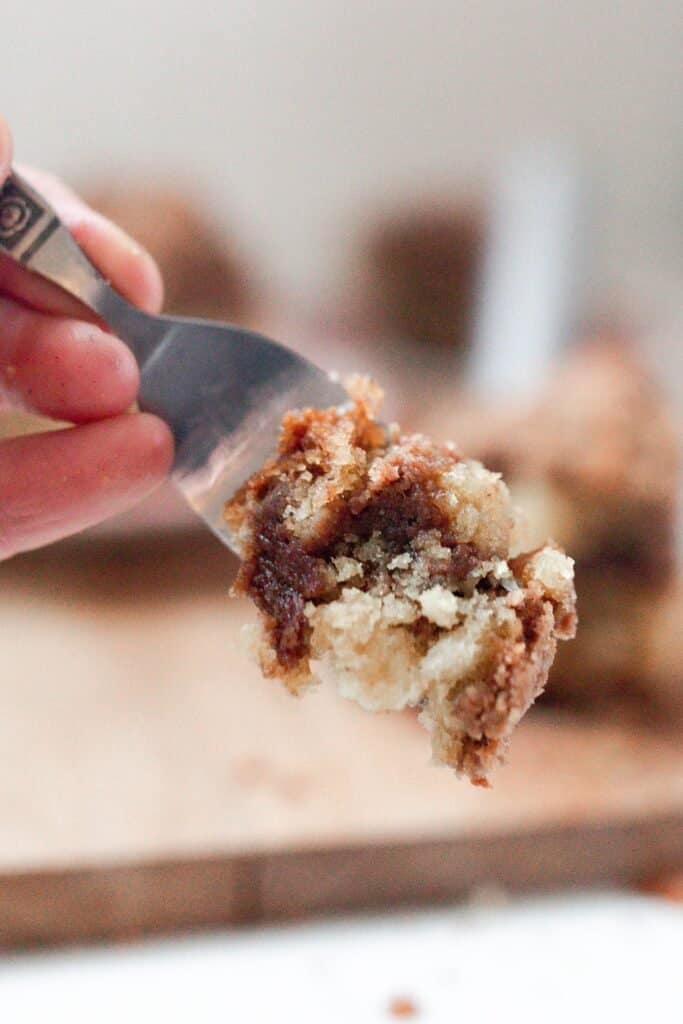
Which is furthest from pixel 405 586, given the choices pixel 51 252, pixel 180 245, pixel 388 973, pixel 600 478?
pixel 180 245

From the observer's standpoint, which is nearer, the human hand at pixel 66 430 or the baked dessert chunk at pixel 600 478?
the human hand at pixel 66 430

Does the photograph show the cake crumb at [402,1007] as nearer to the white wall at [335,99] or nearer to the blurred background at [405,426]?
the blurred background at [405,426]

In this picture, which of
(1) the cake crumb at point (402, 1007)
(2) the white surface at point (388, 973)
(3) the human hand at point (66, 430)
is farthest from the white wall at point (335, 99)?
(1) the cake crumb at point (402, 1007)

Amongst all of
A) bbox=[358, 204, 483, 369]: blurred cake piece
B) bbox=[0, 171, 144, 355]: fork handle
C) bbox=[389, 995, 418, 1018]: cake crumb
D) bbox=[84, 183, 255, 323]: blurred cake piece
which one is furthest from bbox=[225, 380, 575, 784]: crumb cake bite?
bbox=[358, 204, 483, 369]: blurred cake piece

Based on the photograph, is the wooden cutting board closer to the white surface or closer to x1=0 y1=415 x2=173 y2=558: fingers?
the white surface

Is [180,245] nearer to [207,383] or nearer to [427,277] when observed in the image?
[427,277]

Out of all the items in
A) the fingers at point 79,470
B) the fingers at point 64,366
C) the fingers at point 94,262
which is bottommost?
the fingers at point 79,470
